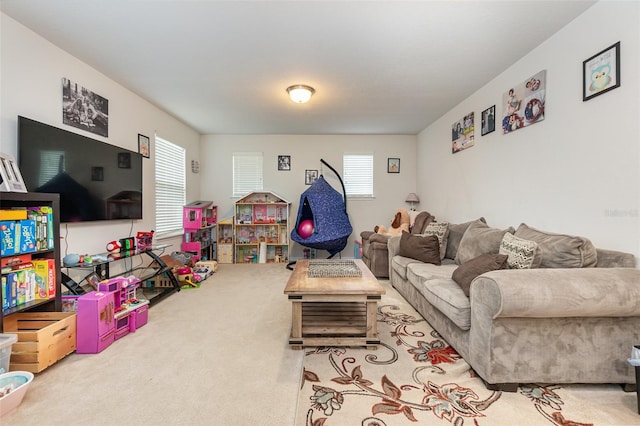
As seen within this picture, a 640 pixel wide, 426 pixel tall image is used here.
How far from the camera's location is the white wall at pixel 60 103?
7.15 feet

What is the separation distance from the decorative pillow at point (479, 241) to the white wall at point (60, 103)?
386 cm

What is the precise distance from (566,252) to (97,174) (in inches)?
163

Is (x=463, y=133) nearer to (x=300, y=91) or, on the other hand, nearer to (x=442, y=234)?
(x=442, y=234)

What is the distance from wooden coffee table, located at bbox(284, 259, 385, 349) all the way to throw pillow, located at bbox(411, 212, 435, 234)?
2.26m

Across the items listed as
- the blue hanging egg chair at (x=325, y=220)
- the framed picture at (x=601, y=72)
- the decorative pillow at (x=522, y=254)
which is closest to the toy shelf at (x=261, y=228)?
the blue hanging egg chair at (x=325, y=220)

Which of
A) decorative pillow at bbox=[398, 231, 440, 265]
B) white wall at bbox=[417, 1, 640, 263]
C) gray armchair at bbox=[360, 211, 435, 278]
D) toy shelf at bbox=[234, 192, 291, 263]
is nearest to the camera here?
white wall at bbox=[417, 1, 640, 263]

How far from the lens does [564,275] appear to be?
5.19ft

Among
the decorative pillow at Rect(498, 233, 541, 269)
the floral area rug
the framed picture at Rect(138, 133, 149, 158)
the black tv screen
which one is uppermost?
the framed picture at Rect(138, 133, 149, 158)

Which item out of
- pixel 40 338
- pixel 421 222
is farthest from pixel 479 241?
pixel 40 338

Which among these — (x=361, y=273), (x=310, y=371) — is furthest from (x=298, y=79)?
(x=310, y=371)

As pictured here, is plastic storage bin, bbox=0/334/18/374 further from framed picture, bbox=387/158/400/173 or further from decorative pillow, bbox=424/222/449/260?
framed picture, bbox=387/158/400/173

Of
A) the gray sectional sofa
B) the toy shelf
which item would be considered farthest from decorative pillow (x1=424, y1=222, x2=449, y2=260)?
the toy shelf

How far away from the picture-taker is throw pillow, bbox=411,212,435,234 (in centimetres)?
425

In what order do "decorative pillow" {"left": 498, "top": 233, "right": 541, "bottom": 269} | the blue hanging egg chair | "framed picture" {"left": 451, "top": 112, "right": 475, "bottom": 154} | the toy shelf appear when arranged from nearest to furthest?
"decorative pillow" {"left": 498, "top": 233, "right": 541, "bottom": 269} < "framed picture" {"left": 451, "top": 112, "right": 475, "bottom": 154} < the blue hanging egg chair < the toy shelf
